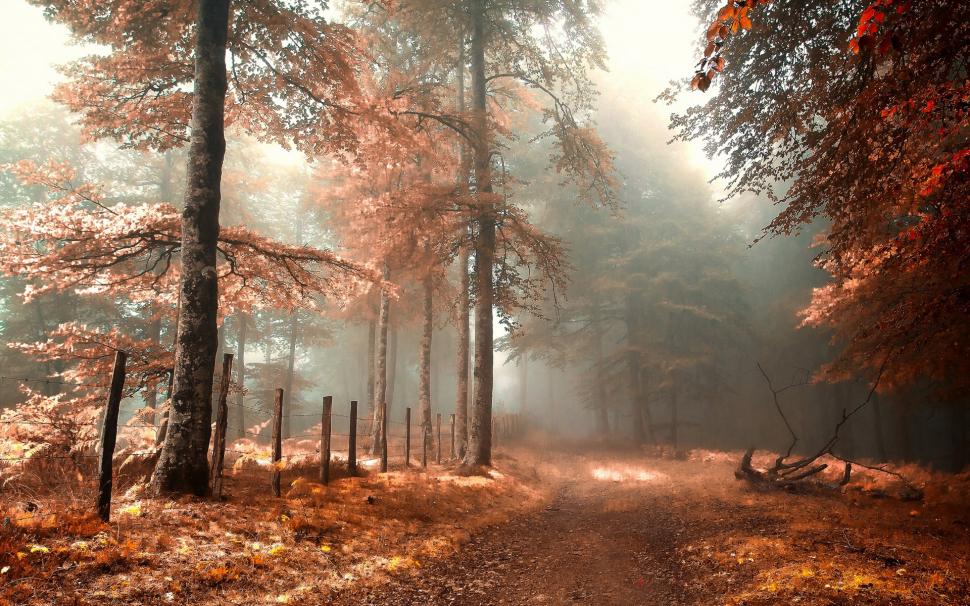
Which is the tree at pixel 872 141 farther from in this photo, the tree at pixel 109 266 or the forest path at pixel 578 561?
the tree at pixel 109 266

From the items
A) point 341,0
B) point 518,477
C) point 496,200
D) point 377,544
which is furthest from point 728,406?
point 341,0

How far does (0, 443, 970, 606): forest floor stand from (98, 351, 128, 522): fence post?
0.26 meters

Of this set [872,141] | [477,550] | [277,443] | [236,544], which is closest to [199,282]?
[277,443]

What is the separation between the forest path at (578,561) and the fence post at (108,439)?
2736mm

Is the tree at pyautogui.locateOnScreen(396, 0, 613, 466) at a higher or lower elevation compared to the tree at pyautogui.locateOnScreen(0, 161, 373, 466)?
higher

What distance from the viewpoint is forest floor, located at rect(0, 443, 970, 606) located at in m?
4.01

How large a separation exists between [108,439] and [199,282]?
262cm

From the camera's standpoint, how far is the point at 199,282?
23.1 ft

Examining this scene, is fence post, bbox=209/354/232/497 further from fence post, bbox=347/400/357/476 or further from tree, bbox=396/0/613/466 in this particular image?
tree, bbox=396/0/613/466

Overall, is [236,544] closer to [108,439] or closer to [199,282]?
[108,439]

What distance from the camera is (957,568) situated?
4.68 meters

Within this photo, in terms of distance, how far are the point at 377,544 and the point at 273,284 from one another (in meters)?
5.21

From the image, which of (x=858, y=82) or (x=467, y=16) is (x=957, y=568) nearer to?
(x=858, y=82)

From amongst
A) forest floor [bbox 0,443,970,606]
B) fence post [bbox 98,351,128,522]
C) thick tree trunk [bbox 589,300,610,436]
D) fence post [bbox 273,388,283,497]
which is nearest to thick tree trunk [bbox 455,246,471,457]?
forest floor [bbox 0,443,970,606]
